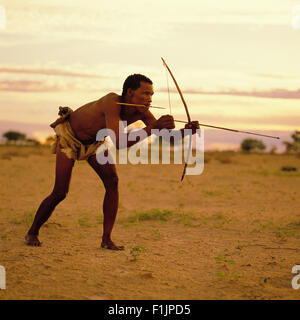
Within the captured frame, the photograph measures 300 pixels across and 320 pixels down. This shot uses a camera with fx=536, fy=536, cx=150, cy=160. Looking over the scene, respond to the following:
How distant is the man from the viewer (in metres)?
5.47

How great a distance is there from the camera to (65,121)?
598cm

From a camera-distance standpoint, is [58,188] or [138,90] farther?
[58,188]

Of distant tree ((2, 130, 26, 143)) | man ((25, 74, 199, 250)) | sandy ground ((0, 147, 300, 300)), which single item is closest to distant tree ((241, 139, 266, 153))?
distant tree ((2, 130, 26, 143))

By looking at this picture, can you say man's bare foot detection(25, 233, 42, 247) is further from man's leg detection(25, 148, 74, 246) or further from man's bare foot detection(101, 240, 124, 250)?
man's bare foot detection(101, 240, 124, 250)

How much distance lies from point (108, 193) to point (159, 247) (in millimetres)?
900

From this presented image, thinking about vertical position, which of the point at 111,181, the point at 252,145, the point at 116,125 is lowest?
the point at 111,181

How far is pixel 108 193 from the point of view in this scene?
5.78 meters

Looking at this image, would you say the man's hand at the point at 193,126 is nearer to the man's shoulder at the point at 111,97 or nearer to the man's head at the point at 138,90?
the man's head at the point at 138,90

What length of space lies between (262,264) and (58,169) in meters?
2.36

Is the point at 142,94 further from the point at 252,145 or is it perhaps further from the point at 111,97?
the point at 252,145

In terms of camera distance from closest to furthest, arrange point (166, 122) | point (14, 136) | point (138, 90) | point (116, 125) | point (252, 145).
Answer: point (166, 122)
point (116, 125)
point (138, 90)
point (252, 145)
point (14, 136)

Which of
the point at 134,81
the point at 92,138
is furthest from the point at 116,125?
the point at 92,138
